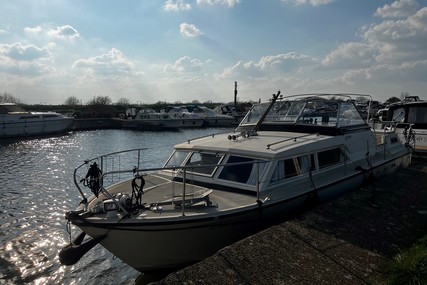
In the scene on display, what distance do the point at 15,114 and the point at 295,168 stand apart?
38.0m

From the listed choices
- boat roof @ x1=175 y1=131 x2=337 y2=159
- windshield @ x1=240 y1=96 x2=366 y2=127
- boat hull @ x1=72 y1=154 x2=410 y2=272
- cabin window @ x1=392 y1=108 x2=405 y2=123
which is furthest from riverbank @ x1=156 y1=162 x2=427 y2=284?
cabin window @ x1=392 y1=108 x2=405 y2=123

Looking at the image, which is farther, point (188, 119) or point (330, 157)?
point (188, 119)

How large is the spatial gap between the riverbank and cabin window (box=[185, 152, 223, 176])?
2342mm

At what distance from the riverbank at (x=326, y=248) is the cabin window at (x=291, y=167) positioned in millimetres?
1056

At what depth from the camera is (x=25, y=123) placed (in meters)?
37.5

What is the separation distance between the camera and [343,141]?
9.25m

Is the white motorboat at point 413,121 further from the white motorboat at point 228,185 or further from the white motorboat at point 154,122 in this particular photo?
the white motorboat at point 154,122

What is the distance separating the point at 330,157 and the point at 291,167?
169 centimetres

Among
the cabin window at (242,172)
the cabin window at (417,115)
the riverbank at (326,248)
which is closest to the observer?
the riverbank at (326,248)

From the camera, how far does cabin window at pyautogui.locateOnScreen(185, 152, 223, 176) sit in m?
7.82

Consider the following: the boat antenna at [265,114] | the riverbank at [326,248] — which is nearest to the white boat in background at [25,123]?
the boat antenna at [265,114]

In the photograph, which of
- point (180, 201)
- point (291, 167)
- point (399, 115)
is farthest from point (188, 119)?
point (180, 201)

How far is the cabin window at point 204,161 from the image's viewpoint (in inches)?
308

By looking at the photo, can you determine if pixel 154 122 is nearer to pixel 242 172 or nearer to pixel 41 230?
pixel 41 230
